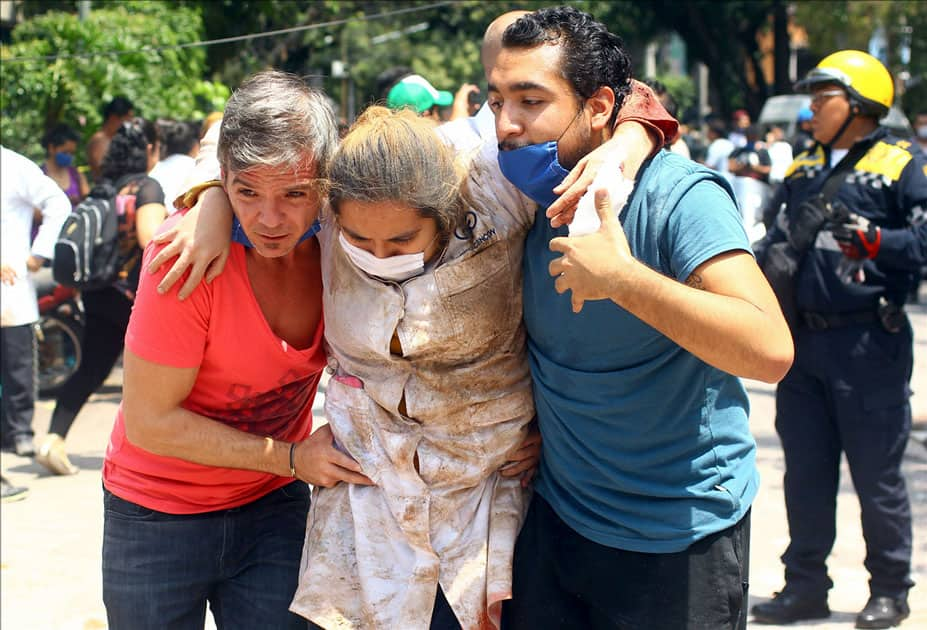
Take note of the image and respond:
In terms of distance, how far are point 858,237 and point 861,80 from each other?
2.08 ft

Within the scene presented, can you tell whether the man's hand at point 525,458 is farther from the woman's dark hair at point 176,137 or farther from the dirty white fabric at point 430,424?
the woman's dark hair at point 176,137

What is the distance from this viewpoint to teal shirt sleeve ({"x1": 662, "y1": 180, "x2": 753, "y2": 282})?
7.06 ft

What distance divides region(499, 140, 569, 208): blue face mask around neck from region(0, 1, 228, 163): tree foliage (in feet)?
24.1

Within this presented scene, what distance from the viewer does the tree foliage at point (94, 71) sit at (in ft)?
30.5

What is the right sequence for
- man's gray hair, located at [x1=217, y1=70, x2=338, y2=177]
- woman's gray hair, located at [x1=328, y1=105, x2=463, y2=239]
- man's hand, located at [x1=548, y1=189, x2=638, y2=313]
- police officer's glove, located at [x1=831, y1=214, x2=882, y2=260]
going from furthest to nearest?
police officer's glove, located at [x1=831, y1=214, x2=882, y2=260] → man's gray hair, located at [x1=217, y1=70, x2=338, y2=177] → woman's gray hair, located at [x1=328, y1=105, x2=463, y2=239] → man's hand, located at [x1=548, y1=189, x2=638, y2=313]

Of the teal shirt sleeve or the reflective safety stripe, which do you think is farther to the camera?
the reflective safety stripe

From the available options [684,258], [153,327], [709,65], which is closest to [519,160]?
[684,258]

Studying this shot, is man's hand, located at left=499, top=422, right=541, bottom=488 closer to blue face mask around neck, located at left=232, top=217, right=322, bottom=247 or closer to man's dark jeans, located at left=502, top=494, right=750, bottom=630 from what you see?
man's dark jeans, located at left=502, top=494, right=750, bottom=630

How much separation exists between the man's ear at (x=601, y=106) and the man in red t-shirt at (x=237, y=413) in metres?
0.55

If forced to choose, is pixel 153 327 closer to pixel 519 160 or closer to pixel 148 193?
pixel 519 160

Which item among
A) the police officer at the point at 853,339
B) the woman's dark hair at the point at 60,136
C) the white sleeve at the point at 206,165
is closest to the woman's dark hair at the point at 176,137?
the woman's dark hair at the point at 60,136

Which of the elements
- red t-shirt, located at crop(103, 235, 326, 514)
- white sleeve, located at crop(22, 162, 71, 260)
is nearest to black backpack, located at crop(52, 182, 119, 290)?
white sleeve, located at crop(22, 162, 71, 260)

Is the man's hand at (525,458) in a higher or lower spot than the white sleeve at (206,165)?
lower

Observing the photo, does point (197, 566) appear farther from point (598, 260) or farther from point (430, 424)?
point (598, 260)
